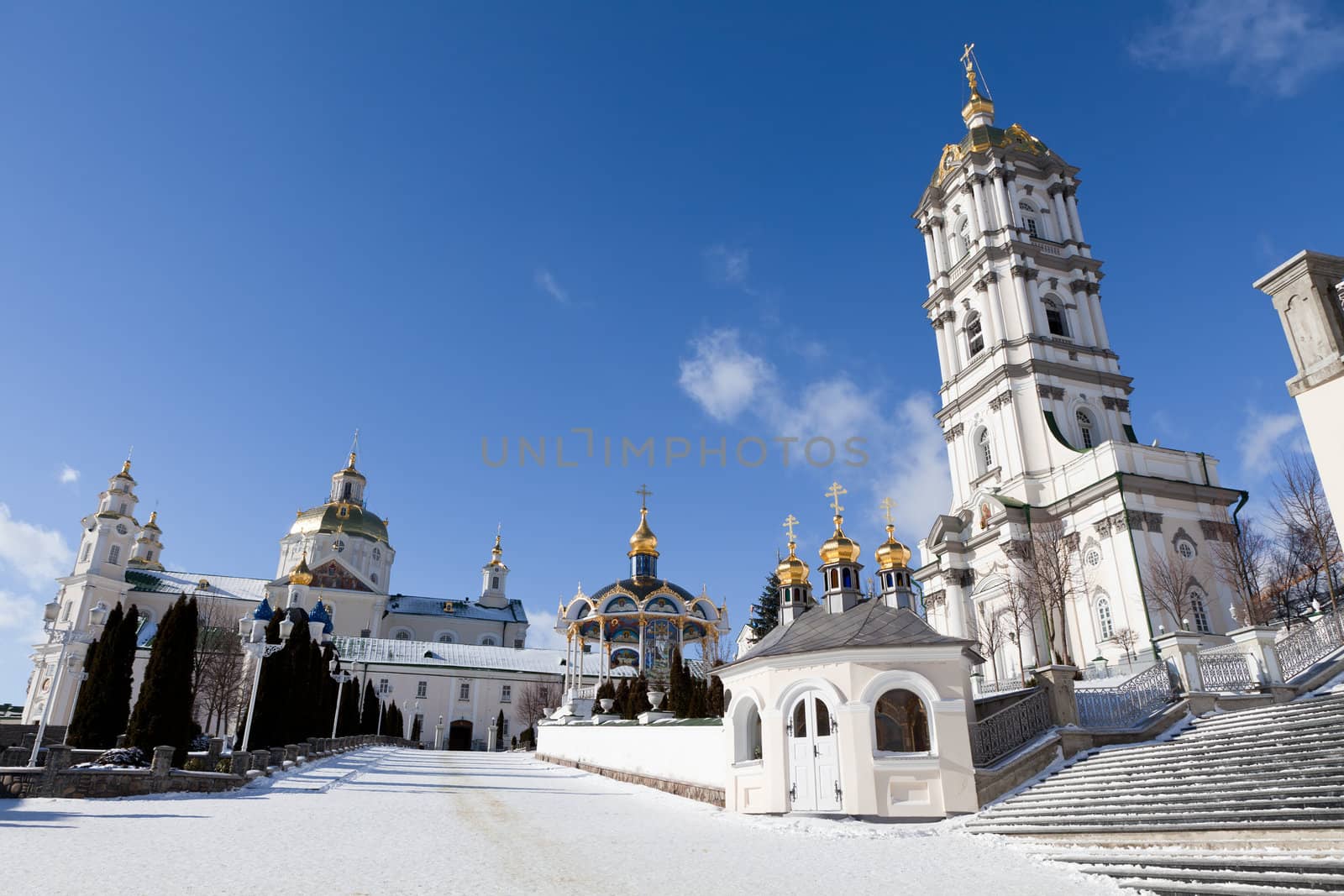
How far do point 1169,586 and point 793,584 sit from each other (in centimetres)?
1353

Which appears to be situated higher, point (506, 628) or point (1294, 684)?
point (506, 628)

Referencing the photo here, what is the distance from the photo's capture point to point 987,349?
127ft

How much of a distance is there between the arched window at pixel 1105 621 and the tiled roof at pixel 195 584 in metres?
64.7

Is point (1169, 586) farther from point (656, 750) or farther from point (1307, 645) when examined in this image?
point (656, 750)

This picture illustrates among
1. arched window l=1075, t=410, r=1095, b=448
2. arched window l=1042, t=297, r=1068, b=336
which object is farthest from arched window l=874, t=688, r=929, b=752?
arched window l=1042, t=297, r=1068, b=336

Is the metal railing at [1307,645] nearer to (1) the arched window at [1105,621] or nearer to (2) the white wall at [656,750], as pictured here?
(2) the white wall at [656,750]

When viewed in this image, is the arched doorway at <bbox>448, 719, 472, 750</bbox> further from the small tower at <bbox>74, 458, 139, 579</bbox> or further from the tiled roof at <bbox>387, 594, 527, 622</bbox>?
the small tower at <bbox>74, 458, 139, 579</bbox>

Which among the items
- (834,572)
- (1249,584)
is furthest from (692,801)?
(1249,584)

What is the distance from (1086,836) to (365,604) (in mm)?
68531

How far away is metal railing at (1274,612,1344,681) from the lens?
17.1m

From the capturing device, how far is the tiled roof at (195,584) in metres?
68.0

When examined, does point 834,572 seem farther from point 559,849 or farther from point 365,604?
point 365,604

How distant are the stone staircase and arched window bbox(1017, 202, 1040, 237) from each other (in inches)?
1294

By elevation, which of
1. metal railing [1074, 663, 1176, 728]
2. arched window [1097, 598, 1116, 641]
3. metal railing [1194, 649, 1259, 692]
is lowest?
metal railing [1074, 663, 1176, 728]
